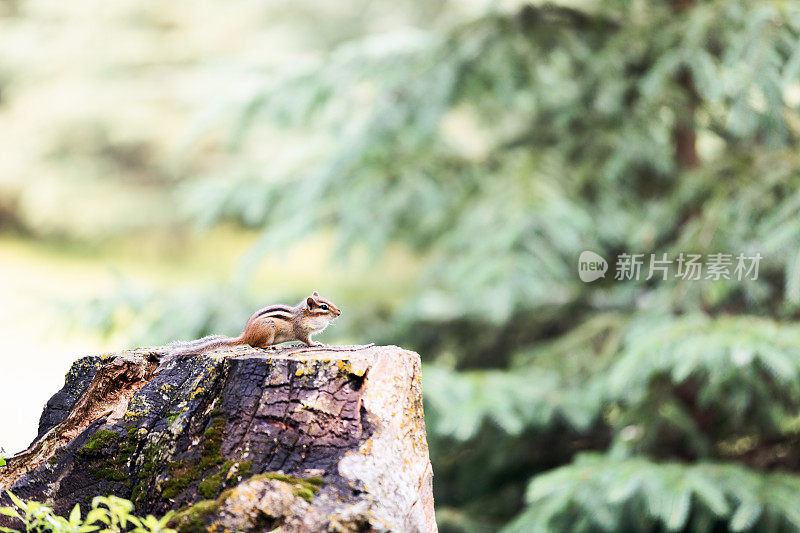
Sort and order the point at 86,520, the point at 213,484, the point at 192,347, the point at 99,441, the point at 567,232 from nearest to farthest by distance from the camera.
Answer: the point at 86,520 < the point at 213,484 < the point at 99,441 < the point at 192,347 < the point at 567,232

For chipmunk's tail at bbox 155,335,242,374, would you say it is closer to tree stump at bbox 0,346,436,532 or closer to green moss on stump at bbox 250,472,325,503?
tree stump at bbox 0,346,436,532

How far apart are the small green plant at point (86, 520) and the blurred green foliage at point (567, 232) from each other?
1.85 metres

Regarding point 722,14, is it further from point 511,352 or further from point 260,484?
point 260,484

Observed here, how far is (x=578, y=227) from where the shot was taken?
11.6ft

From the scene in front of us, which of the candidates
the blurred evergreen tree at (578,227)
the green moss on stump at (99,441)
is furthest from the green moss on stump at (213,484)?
the blurred evergreen tree at (578,227)

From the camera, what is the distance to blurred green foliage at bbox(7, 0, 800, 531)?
322 cm

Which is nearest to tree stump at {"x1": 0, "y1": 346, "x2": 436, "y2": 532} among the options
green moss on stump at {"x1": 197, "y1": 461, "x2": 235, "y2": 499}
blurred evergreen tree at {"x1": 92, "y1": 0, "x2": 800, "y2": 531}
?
green moss on stump at {"x1": 197, "y1": 461, "x2": 235, "y2": 499}

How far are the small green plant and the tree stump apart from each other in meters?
0.06

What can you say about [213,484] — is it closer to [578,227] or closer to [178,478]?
[178,478]

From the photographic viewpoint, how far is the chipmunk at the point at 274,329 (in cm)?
185

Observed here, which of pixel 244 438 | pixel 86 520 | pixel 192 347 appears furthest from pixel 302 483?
pixel 192 347

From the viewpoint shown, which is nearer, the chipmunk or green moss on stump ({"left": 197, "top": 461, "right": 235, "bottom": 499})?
green moss on stump ({"left": 197, "top": 461, "right": 235, "bottom": 499})

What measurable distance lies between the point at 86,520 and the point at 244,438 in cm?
33

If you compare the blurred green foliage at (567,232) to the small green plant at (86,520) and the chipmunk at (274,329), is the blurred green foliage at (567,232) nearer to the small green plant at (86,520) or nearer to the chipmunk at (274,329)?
the chipmunk at (274,329)
